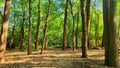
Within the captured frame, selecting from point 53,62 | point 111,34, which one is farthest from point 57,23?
point 111,34

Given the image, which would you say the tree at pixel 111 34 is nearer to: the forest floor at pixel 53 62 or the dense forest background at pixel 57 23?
the dense forest background at pixel 57 23

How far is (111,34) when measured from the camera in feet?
41.6

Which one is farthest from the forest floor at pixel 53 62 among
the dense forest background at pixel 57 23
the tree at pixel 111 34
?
the dense forest background at pixel 57 23

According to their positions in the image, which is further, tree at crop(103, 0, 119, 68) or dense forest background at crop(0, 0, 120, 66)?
dense forest background at crop(0, 0, 120, 66)

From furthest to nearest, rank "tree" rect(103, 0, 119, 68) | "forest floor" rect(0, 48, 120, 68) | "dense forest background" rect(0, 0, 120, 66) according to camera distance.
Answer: "forest floor" rect(0, 48, 120, 68)
"dense forest background" rect(0, 0, 120, 66)
"tree" rect(103, 0, 119, 68)

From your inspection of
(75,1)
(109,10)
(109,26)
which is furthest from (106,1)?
(75,1)

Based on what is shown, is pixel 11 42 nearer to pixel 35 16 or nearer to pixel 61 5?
pixel 35 16

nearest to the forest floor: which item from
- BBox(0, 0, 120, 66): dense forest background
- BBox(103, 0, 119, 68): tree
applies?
BBox(103, 0, 119, 68): tree

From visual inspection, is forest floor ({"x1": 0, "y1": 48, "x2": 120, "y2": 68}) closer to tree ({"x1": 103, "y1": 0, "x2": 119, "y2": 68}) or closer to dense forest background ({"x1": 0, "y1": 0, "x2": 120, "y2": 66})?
tree ({"x1": 103, "y1": 0, "x2": 119, "y2": 68})

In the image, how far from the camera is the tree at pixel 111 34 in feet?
41.3

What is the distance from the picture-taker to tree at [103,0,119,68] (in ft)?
→ 41.3

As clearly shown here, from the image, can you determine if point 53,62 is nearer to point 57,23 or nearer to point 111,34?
point 111,34

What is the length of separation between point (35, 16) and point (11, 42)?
6589mm

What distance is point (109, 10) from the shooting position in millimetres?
12922
